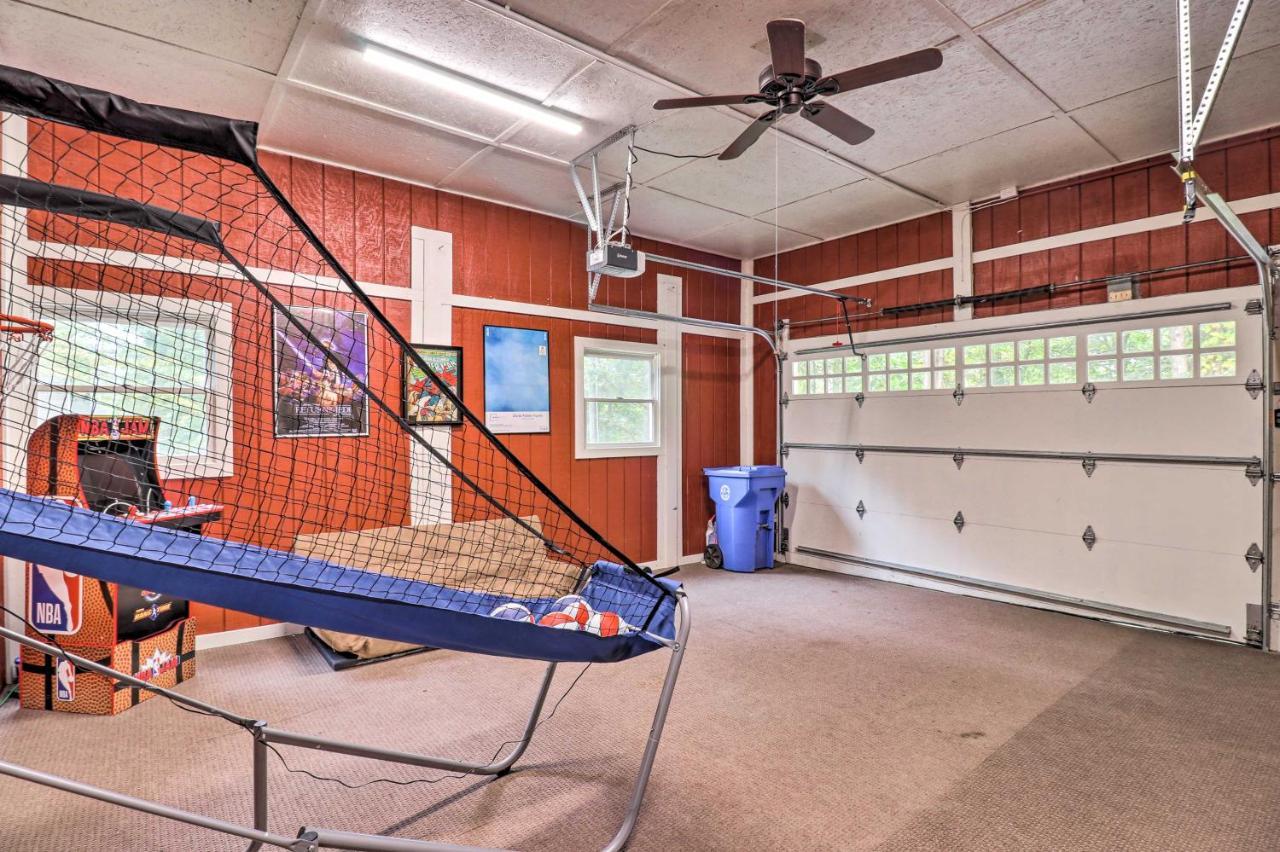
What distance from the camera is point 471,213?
475 centimetres

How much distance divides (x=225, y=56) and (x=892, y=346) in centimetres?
487

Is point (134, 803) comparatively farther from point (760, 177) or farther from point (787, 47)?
point (760, 177)

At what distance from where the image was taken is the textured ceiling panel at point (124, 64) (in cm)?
272

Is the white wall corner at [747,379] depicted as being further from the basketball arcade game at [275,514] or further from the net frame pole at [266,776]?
the net frame pole at [266,776]

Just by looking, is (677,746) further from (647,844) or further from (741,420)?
(741,420)

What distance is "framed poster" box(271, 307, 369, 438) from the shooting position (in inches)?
156

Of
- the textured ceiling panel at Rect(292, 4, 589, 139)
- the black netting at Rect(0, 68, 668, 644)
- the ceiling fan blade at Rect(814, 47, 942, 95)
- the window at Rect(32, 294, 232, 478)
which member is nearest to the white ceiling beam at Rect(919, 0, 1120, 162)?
the ceiling fan blade at Rect(814, 47, 942, 95)

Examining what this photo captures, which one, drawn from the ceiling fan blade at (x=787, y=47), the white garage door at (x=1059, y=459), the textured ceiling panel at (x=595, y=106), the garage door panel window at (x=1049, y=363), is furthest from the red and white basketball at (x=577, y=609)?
the garage door panel window at (x=1049, y=363)

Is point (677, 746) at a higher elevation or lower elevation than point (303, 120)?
lower

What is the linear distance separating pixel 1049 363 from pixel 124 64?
5699 millimetres

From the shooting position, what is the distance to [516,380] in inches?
193

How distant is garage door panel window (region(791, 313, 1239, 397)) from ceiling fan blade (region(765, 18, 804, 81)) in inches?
122

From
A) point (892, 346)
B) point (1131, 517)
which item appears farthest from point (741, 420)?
point (1131, 517)

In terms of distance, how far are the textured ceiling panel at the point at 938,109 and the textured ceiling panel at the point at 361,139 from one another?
2.17 metres
